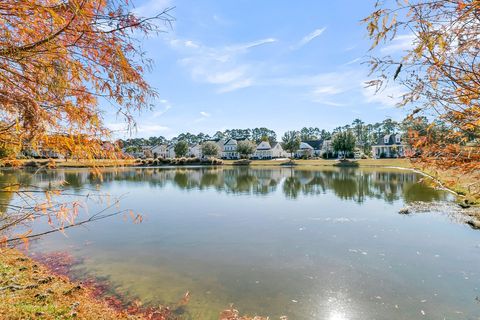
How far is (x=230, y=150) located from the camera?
308 ft

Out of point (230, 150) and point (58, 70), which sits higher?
point (230, 150)

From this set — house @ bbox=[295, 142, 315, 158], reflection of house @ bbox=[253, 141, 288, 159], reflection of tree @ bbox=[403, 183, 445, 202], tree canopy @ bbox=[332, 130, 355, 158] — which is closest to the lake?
reflection of tree @ bbox=[403, 183, 445, 202]

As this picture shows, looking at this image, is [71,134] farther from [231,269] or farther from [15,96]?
[231,269]

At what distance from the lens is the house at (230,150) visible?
92938mm

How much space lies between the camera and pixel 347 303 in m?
6.39

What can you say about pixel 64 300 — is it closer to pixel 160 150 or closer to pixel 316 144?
pixel 316 144

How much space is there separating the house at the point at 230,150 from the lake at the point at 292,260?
76084 millimetres

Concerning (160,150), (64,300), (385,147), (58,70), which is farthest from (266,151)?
(58,70)

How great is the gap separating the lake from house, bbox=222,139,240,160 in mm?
76084

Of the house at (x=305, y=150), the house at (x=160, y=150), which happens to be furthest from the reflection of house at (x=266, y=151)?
the house at (x=160, y=150)

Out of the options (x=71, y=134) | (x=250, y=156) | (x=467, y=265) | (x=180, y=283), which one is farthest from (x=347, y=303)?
(x=250, y=156)

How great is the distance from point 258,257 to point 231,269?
1.29 m

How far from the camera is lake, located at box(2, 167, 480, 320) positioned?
635 cm

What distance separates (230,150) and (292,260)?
85434mm
